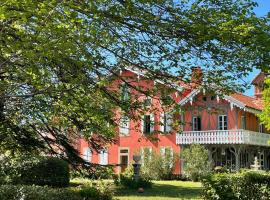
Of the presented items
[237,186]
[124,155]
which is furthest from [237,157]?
[237,186]

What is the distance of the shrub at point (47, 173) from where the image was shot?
18125 millimetres

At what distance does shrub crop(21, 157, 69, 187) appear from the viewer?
1812 cm

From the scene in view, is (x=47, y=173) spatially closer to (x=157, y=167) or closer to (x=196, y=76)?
(x=196, y=76)

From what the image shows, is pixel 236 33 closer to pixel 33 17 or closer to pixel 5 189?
pixel 33 17

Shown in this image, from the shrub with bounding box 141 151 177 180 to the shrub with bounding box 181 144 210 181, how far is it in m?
1.68

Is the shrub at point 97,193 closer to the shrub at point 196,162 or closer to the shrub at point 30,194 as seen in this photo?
the shrub at point 30,194

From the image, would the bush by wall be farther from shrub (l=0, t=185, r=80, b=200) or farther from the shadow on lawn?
shrub (l=0, t=185, r=80, b=200)

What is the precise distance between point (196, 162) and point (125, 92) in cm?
2359

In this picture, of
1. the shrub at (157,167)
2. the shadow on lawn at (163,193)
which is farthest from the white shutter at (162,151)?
the shadow on lawn at (163,193)

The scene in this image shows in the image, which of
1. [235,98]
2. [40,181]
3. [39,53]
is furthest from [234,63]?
[235,98]

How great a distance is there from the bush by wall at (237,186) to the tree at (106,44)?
170 inches

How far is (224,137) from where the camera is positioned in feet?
121

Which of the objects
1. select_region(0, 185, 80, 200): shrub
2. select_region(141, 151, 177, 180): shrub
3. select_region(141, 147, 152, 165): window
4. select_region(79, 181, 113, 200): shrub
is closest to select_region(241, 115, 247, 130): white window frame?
select_region(141, 151, 177, 180): shrub

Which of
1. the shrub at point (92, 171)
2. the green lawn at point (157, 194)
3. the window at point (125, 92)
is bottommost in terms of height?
the green lawn at point (157, 194)
